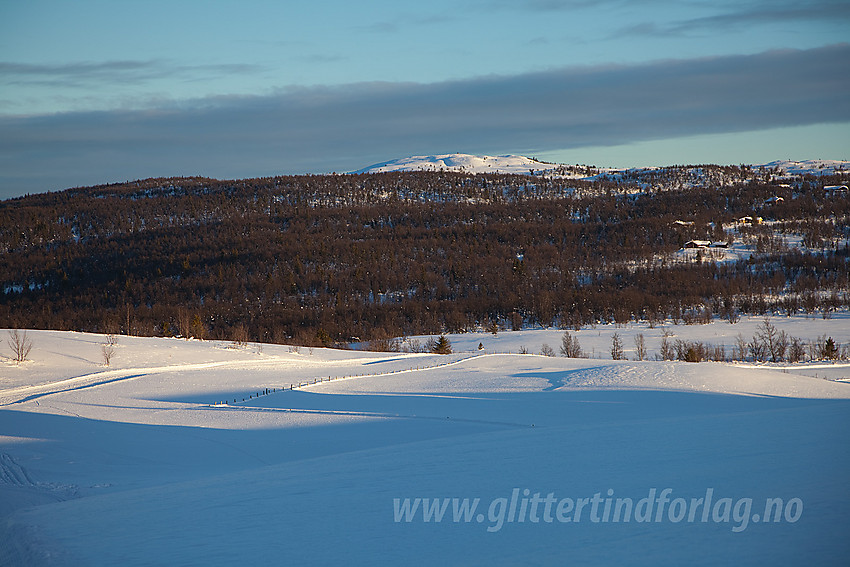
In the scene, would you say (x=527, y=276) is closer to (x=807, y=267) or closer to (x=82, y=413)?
(x=807, y=267)

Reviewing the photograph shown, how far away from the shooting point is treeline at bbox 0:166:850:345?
10056 centimetres

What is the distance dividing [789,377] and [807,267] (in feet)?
351

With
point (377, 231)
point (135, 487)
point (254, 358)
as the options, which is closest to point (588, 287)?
point (377, 231)

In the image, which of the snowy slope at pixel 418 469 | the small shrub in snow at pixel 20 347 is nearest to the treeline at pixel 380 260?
the small shrub in snow at pixel 20 347

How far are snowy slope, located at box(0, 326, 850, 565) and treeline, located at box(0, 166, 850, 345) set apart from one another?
49176 millimetres

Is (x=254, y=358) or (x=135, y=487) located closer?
(x=135, y=487)

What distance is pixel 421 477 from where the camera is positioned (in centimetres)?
1184

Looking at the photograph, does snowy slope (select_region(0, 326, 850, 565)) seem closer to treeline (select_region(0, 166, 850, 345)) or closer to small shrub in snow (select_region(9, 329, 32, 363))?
small shrub in snow (select_region(9, 329, 32, 363))

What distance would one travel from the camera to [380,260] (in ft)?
447

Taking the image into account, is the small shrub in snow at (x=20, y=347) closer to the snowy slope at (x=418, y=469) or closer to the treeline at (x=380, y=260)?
the snowy slope at (x=418, y=469)

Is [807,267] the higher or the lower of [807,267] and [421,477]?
the lower

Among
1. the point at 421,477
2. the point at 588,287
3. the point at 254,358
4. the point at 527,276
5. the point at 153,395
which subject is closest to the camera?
the point at 421,477

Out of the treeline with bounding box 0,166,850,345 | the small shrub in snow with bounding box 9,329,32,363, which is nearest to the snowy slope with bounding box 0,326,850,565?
the small shrub in snow with bounding box 9,329,32,363

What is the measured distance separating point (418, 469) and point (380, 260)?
124377mm
